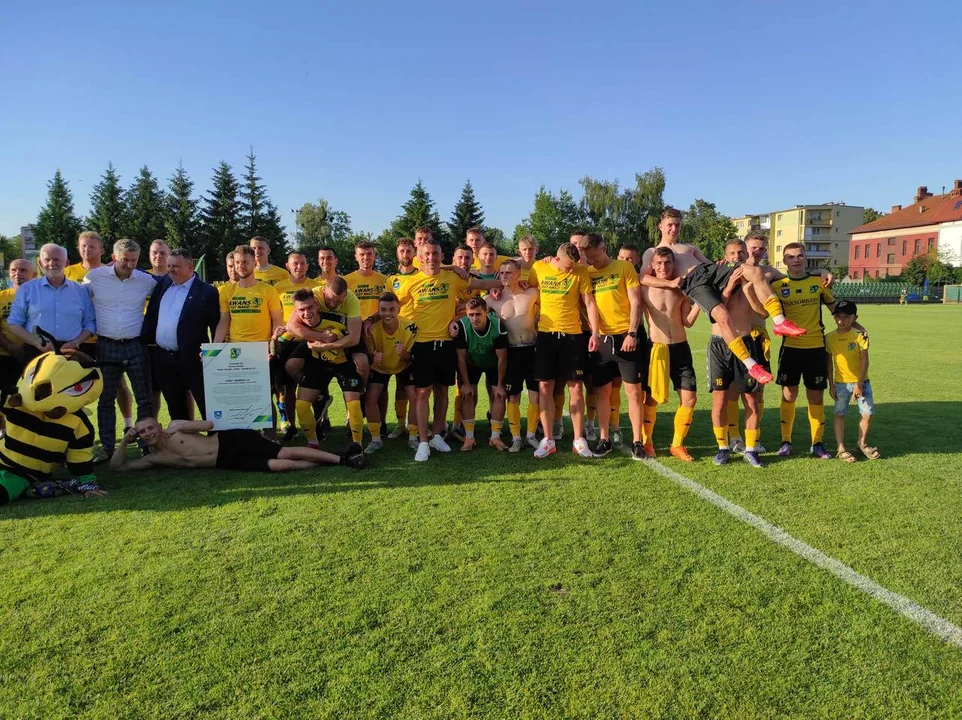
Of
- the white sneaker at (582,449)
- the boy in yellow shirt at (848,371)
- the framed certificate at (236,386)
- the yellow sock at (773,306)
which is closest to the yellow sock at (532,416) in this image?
the white sneaker at (582,449)

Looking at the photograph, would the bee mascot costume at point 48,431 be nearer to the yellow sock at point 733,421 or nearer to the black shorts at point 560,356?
the black shorts at point 560,356

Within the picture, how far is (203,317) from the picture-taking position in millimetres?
5887

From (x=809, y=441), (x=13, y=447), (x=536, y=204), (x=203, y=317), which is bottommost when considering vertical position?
(x=809, y=441)

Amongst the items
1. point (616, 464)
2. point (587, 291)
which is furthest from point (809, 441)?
point (587, 291)

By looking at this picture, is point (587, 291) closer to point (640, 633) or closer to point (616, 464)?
point (616, 464)

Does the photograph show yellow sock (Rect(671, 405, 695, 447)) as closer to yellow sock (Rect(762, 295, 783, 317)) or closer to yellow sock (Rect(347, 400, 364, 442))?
yellow sock (Rect(762, 295, 783, 317))

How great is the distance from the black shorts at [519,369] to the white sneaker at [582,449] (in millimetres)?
745

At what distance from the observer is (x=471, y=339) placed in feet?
20.7

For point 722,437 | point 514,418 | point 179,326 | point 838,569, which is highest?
point 179,326

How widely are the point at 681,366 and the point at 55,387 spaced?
539 centimetres

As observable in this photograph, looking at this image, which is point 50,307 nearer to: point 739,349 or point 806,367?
point 739,349

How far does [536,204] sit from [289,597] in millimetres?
68446

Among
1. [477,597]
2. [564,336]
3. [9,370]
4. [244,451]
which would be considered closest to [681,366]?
[564,336]

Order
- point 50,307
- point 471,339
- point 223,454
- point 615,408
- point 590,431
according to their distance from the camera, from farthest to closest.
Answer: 1. point 590,431
2. point 615,408
3. point 471,339
4. point 50,307
5. point 223,454
